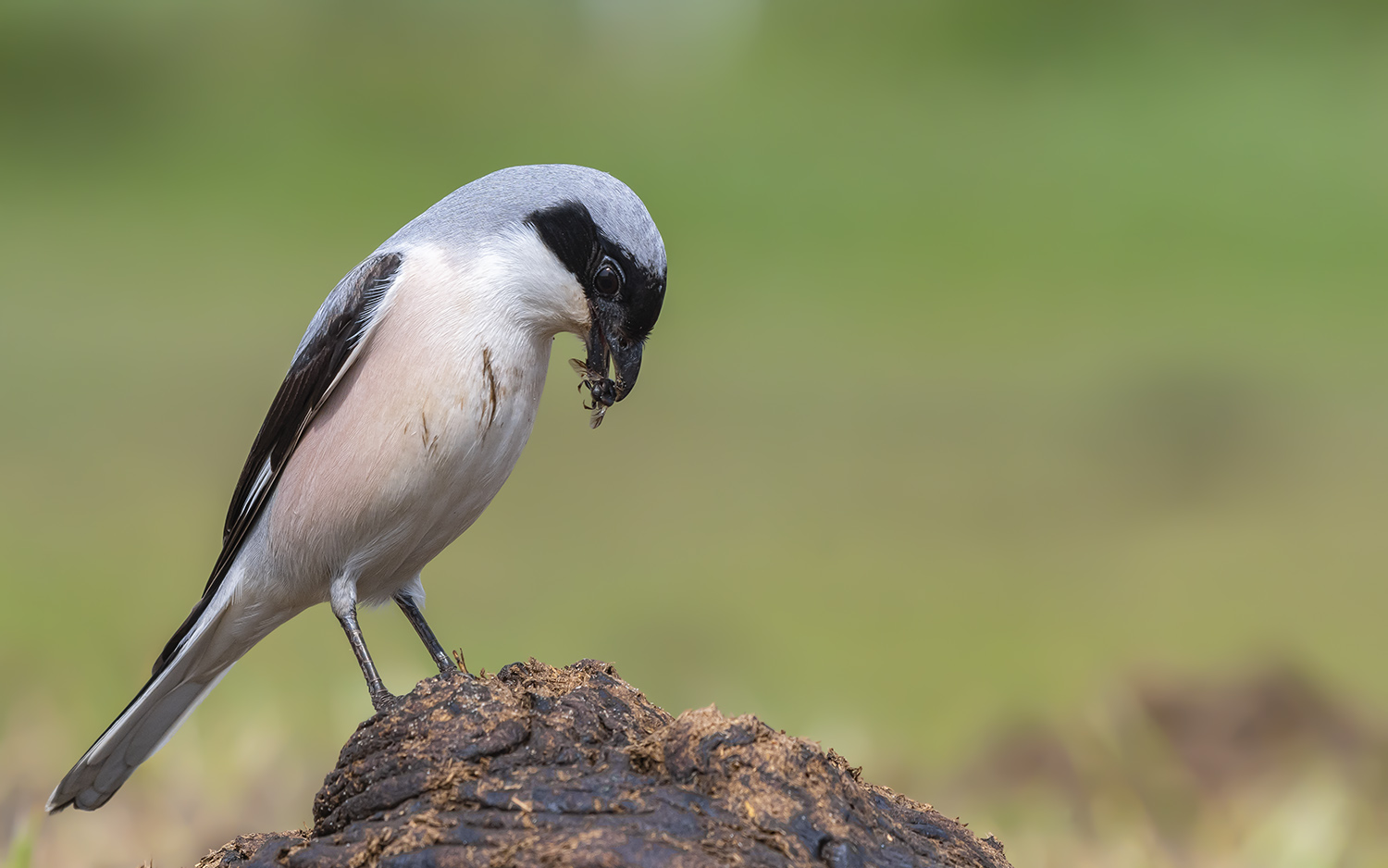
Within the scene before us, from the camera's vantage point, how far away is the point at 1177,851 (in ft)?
16.3

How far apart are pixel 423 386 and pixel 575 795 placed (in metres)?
1.44

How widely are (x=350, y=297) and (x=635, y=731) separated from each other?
1.72 metres

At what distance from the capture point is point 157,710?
13.1ft

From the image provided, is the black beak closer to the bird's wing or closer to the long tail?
the bird's wing

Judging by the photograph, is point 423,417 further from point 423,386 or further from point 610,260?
point 610,260

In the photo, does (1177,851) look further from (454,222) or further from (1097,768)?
(454,222)

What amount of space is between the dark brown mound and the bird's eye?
4.33 feet

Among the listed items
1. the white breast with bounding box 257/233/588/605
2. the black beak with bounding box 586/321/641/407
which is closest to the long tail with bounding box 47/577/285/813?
the white breast with bounding box 257/233/588/605

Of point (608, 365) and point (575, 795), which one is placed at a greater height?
point (608, 365)

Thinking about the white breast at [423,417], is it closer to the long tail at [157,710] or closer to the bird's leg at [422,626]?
the bird's leg at [422,626]

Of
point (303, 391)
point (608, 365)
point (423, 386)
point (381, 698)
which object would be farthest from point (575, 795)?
point (303, 391)

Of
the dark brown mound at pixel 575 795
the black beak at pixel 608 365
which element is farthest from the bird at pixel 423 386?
the dark brown mound at pixel 575 795

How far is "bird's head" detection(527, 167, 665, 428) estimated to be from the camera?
11.6 feet

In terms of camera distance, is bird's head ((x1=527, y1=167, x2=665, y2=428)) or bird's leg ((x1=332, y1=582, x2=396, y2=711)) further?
bird's head ((x1=527, y1=167, x2=665, y2=428))
